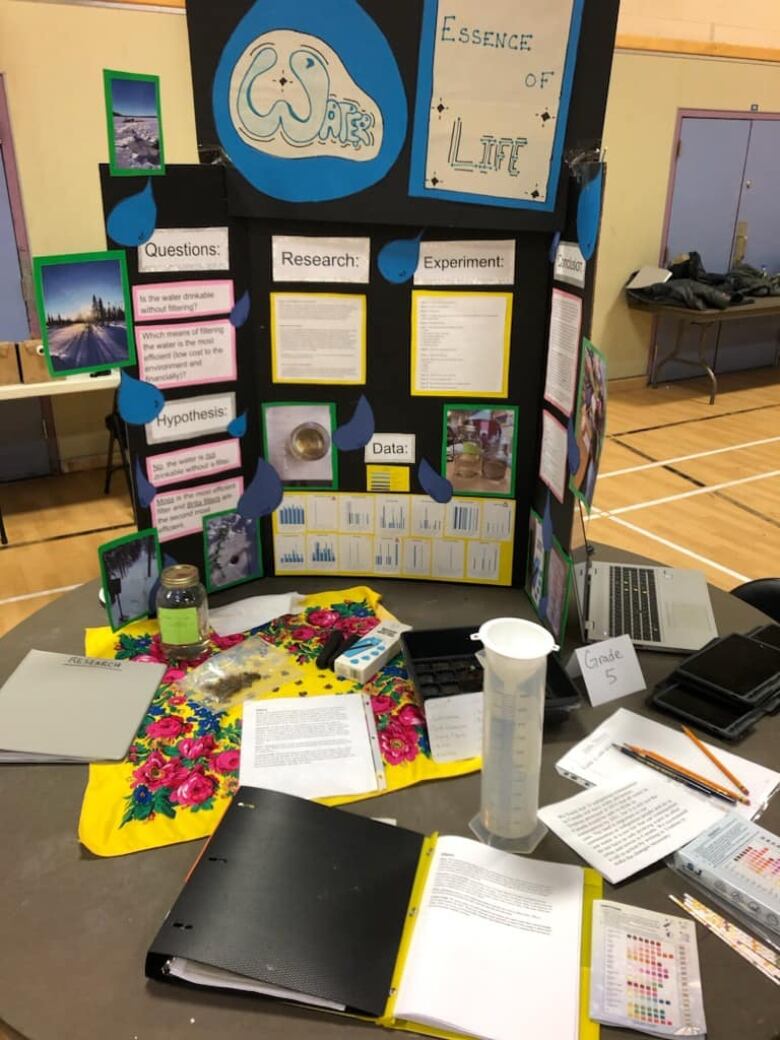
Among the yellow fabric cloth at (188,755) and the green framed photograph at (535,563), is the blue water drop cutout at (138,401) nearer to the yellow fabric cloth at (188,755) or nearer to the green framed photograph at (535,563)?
the yellow fabric cloth at (188,755)

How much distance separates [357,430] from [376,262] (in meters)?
0.32

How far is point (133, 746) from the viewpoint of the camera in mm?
1215

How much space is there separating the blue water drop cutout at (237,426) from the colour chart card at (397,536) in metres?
0.17

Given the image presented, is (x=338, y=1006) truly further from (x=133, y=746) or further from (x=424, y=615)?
(x=424, y=615)

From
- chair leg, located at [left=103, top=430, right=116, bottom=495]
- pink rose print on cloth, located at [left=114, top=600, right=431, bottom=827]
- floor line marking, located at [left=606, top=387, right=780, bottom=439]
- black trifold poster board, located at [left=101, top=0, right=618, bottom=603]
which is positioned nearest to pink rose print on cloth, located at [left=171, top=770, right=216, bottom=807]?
pink rose print on cloth, located at [left=114, top=600, right=431, bottom=827]

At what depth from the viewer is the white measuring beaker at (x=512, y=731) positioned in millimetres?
958

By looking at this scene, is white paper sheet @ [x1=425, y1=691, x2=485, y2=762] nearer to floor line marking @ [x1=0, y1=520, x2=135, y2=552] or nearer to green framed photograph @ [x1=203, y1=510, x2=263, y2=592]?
green framed photograph @ [x1=203, y1=510, x2=263, y2=592]

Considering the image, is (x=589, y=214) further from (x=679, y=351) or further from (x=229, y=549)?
(x=679, y=351)

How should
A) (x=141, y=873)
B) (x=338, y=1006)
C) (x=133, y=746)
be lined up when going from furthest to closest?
1. (x=133, y=746)
2. (x=141, y=873)
3. (x=338, y=1006)

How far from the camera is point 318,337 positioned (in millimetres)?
1595

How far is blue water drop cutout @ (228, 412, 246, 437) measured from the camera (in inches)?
63.2

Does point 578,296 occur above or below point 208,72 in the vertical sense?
below

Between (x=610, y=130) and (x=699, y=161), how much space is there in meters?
0.88

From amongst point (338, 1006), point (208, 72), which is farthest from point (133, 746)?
point (208, 72)
